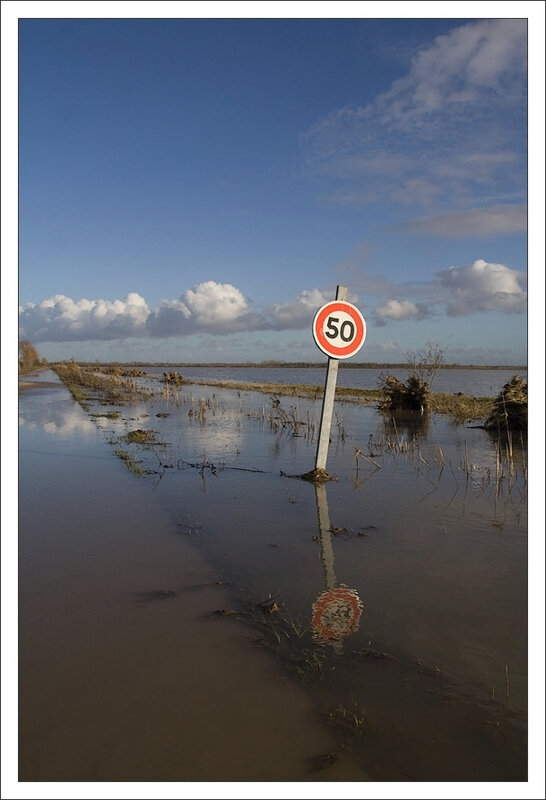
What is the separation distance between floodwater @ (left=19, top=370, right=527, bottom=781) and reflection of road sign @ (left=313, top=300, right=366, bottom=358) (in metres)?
2.25

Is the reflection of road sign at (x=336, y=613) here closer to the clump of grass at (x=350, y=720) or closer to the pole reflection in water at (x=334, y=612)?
the pole reflection in water at (x=334, y=612)

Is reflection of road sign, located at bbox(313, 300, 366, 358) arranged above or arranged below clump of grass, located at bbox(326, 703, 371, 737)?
above

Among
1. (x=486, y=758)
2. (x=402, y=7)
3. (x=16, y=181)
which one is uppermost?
(x=402, y=7)

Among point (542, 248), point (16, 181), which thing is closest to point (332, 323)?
point (542, 248)

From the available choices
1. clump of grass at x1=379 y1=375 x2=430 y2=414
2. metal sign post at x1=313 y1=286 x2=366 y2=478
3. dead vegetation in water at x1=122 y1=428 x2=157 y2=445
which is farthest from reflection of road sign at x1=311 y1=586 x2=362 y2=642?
clump of grass at x1=379 y1=375 x2=430 y2=414

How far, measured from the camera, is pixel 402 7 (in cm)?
448

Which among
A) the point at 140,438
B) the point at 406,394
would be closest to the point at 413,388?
the point at 406,394

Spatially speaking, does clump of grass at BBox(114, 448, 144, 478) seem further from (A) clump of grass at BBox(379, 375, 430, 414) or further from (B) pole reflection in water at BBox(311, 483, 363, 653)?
(A) clump of grass at BBox(379, 375, 430, 414)

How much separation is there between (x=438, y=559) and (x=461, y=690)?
2234 mm

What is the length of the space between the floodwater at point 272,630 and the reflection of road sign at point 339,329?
2254 millimetres

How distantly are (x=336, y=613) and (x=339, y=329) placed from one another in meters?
5.44

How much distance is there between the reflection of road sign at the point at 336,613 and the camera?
4.23 m

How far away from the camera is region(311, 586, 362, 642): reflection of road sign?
4.23 metres

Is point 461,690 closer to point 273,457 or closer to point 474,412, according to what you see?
point 273,457
